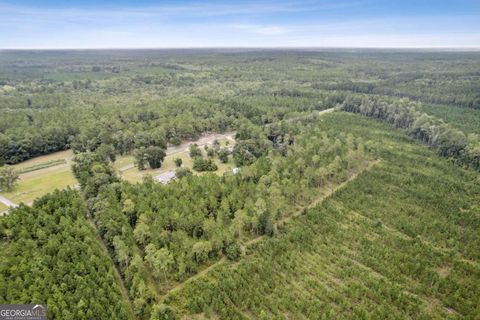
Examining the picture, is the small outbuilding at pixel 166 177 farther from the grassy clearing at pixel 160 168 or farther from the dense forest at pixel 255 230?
the dense forest at pixel 255 230

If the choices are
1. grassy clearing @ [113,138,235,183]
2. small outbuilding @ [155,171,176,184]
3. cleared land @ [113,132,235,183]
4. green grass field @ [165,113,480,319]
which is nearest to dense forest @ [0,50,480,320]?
green grass field @ [165,113,480,319]

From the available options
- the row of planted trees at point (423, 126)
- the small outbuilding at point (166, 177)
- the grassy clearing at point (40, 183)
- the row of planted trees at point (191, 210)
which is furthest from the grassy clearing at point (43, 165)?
the row of planted trees at point (423, 126)

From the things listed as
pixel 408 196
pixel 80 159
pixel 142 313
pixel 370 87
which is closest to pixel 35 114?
pixel 80 159

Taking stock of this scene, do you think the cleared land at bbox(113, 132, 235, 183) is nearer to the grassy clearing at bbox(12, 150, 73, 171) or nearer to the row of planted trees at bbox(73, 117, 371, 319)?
the row of planted trees at bbox(73, 117, 371, 319)

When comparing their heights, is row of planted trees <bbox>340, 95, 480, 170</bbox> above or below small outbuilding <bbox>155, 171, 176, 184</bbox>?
above

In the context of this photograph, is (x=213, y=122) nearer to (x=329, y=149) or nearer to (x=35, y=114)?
(x=329, y=149)

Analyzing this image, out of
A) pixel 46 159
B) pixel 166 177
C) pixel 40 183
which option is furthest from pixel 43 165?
pixel 166 177

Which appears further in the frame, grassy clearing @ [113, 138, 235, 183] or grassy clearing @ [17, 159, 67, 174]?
grassy clearing @ [17, 159, 67, 174]

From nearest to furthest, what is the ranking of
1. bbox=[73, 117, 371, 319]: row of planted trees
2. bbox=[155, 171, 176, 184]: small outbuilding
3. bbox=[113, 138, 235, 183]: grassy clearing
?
bbox=[73, 117, 371, 319]: row of planted trees → bbox=[155, 171, 176, 184]: small outbuilding → bbox=[113, 138, 235, 183]: grassy clearing
